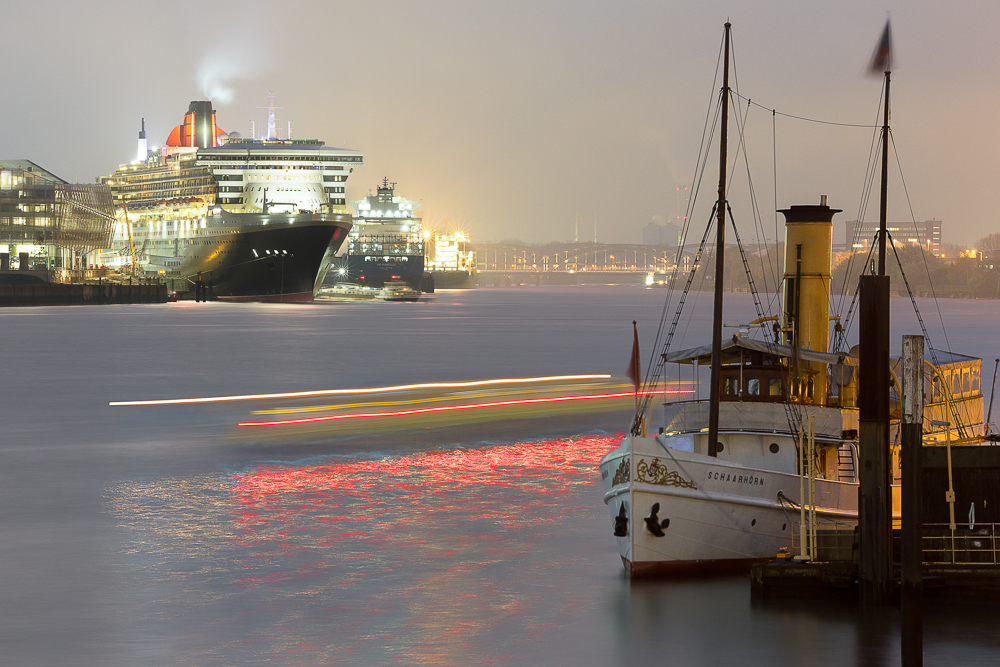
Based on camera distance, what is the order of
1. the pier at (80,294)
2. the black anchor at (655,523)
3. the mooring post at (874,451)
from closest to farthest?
the mooring post at (874,451)
the black anchor at (655,523)
the pier at (80,294)

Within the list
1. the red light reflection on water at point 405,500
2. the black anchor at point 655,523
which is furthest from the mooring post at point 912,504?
the red light reflection on water at point 405,500

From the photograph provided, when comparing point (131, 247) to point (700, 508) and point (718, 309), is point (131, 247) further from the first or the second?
point (700, 508)

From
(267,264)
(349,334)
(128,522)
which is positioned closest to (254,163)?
(267,264)

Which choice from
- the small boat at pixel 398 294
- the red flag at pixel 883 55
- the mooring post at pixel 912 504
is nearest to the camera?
the mooring post at pixel 912 504

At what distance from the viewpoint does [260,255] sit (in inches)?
5103

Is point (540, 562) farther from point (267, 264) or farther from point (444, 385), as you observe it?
point (267, 264)

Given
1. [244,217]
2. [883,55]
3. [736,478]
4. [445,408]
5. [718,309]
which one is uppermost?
[244,217]

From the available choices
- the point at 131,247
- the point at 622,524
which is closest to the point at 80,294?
the point at 131,247

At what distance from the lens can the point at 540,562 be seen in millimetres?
18453

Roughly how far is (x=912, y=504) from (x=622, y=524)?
4.48 meters

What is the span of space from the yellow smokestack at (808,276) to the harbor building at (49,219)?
480ft

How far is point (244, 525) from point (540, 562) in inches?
221

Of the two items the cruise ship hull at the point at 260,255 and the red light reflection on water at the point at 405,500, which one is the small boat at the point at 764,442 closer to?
the red light reflection on water at the point at 405,500

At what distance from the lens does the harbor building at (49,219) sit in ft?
517
